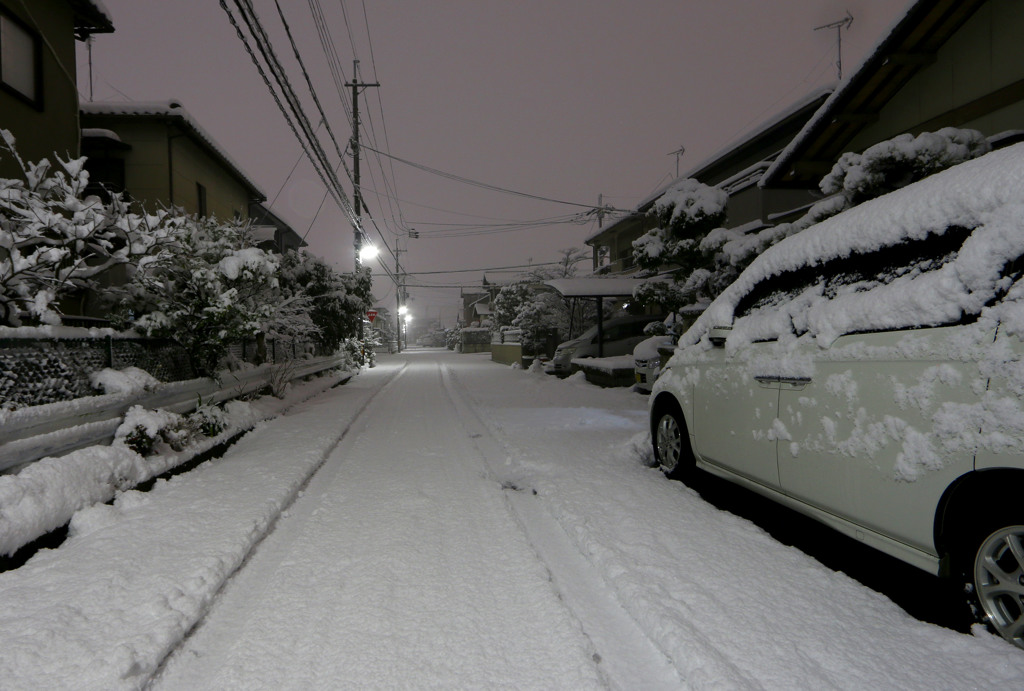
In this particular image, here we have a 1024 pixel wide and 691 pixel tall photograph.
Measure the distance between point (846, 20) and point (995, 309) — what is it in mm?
25883

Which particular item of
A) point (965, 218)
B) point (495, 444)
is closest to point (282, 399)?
point (495, 444)

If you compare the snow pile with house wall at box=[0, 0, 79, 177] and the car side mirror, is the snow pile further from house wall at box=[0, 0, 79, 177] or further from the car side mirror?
house wall at box=[0, 0, 79, 177]

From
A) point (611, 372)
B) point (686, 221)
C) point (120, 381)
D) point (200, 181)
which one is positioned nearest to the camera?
point (120, 381)

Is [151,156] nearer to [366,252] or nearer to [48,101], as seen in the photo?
[48,101]

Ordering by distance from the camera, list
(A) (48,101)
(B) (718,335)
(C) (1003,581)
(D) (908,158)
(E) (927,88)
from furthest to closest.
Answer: (A) (48,101), (E) (927,88), (D) (908,158), (B) (718,335), (C) (1003,581)

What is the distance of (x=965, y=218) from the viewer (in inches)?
92.6

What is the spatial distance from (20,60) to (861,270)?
13.1 meters

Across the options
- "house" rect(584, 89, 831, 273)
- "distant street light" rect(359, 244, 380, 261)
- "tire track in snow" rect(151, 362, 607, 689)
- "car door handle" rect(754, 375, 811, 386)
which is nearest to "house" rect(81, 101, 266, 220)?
"distant street light" rect(359, 244, 380, 261)

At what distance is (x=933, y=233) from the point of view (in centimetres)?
251

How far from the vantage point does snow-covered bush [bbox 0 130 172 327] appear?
15.5 ft

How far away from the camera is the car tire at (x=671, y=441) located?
14.9ft

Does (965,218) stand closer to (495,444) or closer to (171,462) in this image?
(495,444)

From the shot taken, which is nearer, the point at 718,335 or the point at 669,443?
the point at 718,335

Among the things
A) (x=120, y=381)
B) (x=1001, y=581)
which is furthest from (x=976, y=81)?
(x=120, y=381)
